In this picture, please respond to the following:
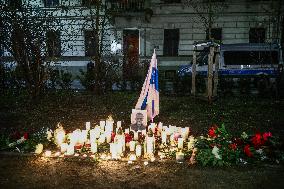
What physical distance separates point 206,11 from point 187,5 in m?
1.55

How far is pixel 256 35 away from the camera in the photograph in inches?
997

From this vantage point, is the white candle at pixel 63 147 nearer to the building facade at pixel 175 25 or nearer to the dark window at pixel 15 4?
the dark window at pixel 15 4

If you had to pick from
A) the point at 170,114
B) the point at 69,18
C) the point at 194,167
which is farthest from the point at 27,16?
the point at 69,18

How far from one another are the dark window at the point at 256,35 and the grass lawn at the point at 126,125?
37.5 feet

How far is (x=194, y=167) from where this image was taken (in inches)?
250

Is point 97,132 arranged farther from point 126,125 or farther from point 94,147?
point 126,125

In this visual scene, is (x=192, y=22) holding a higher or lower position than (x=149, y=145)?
higher

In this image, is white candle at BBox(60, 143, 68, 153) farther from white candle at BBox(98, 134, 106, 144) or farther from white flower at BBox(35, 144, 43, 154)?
white candle at BBox(98, 134, 106, 144)

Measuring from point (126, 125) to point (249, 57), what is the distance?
11.9 metres

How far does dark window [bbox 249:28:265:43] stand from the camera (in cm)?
2526

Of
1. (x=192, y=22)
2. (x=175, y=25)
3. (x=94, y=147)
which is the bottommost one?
(x=94, y=147)

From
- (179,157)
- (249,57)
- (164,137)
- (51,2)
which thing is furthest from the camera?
(51,2)

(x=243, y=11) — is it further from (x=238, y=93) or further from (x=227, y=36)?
(x=238, y=93)

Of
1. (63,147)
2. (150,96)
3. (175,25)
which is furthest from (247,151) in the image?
(175,25)
